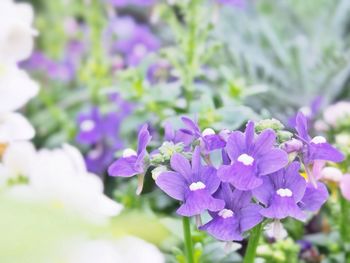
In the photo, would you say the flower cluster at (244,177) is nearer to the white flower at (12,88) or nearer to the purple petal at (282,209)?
the purple petal at (282,209)

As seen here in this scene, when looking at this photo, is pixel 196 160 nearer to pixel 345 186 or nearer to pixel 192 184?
pixel 192 184

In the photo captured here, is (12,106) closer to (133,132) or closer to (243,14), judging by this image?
(133,132)

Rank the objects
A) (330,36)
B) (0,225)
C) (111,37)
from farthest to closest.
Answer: (111,37) < (330,36) < (0,225)

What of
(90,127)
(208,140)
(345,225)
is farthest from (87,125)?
(208,140)

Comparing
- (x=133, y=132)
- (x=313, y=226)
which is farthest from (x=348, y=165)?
(x=133, y=132)

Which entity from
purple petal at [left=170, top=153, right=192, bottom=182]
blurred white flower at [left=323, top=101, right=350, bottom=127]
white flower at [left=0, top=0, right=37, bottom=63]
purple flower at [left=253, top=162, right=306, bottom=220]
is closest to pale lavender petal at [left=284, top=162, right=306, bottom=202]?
purple flower at [left=253, top=162, right=306, bottom=220]

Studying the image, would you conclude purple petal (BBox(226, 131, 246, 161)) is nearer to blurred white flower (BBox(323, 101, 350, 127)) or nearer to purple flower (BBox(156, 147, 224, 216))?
purple flower (BBox(156, 147, 224, 216))
